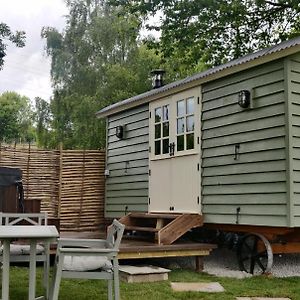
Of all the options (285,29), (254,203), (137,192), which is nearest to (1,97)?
(285,29)

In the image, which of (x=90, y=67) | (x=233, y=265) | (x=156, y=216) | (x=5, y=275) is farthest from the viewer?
(x=90, y=67)

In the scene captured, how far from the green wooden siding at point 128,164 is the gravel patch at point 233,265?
1541 millimetres

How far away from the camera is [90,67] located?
1895 cm

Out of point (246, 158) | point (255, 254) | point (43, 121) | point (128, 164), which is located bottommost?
point (255, 254)

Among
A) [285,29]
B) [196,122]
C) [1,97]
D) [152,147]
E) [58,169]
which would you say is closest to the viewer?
[196,122]

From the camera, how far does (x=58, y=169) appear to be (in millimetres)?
9305

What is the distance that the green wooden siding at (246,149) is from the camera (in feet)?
17.6

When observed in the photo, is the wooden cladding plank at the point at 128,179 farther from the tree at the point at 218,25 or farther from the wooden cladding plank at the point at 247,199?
the tree at the point at 218,25

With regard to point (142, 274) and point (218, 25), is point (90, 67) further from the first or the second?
point (142, 274)

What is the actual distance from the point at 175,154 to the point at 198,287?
2682 millimetres

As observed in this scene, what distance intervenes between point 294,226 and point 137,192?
3.59m

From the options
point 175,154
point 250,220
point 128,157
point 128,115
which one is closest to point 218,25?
point 128,115

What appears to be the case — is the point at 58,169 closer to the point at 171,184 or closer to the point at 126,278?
the point at 171,184

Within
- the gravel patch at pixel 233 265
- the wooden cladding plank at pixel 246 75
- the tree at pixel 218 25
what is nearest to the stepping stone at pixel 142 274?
the gravel patch at pixel 233 265
